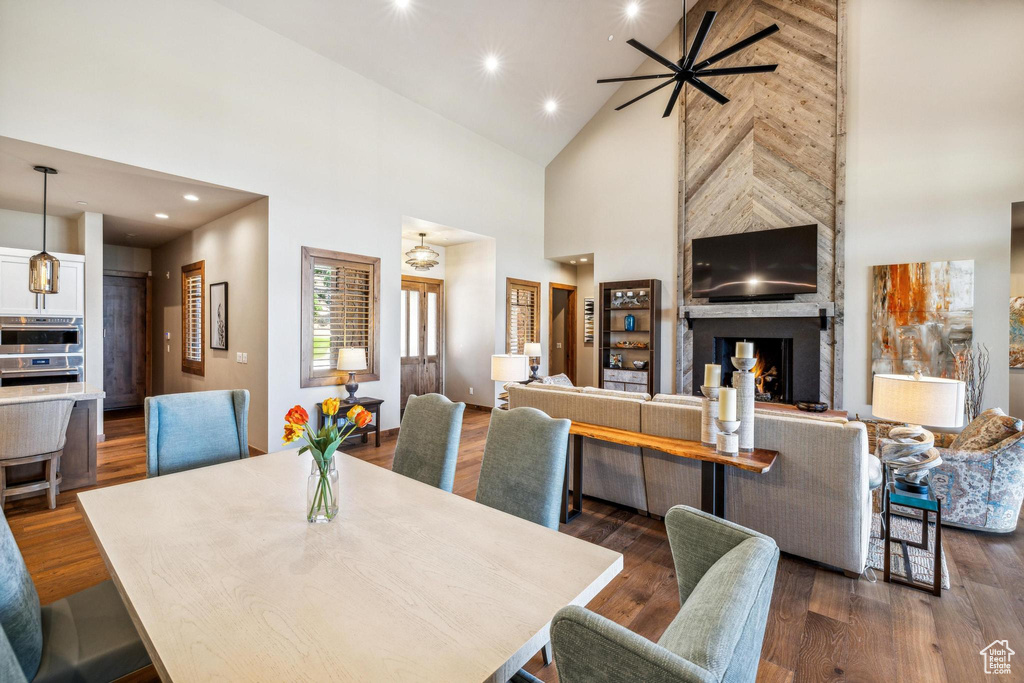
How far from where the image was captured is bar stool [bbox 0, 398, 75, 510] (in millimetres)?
2934

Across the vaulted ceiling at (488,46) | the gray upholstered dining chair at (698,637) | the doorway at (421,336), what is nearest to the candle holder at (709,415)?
the gray upholstered dining chair at (698,637)

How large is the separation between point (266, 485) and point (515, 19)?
518 cm

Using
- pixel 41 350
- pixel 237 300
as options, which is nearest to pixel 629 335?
pixel 237 300

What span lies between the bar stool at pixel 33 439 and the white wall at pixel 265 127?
146 cm

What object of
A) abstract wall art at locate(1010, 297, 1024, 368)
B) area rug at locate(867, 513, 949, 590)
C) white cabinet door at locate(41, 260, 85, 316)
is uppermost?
white cabinet door at locate(41, 260, 85, 316)

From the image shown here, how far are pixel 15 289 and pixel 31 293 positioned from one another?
17cm

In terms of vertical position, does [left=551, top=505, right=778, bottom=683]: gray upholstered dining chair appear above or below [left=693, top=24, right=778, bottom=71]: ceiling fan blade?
below

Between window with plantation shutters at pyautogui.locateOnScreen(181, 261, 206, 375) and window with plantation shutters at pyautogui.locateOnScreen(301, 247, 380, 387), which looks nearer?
window with plantation shutters at pyautogui.locateOnScreen(301, 247, 380, 387)

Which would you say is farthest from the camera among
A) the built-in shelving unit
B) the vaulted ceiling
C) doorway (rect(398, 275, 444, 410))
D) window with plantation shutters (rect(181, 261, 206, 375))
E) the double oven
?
doorway (rect(398, 275, 444, 410))

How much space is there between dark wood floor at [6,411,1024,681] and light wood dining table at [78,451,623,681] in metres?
0.90

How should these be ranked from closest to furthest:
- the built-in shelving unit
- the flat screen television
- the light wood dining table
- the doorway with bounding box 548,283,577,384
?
1. the light wood dining table
2. the flat screen television
3. the built-in shelving unit
4. the doorway with bounding box 548,283,577,384

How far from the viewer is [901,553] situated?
268cm

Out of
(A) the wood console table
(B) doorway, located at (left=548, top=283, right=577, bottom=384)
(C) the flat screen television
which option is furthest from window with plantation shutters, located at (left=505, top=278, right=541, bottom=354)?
(A) the wood console table

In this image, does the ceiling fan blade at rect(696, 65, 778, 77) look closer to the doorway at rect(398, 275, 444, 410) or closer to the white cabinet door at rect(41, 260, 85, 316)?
the doorway at rect(398, 275, 444, 410)
